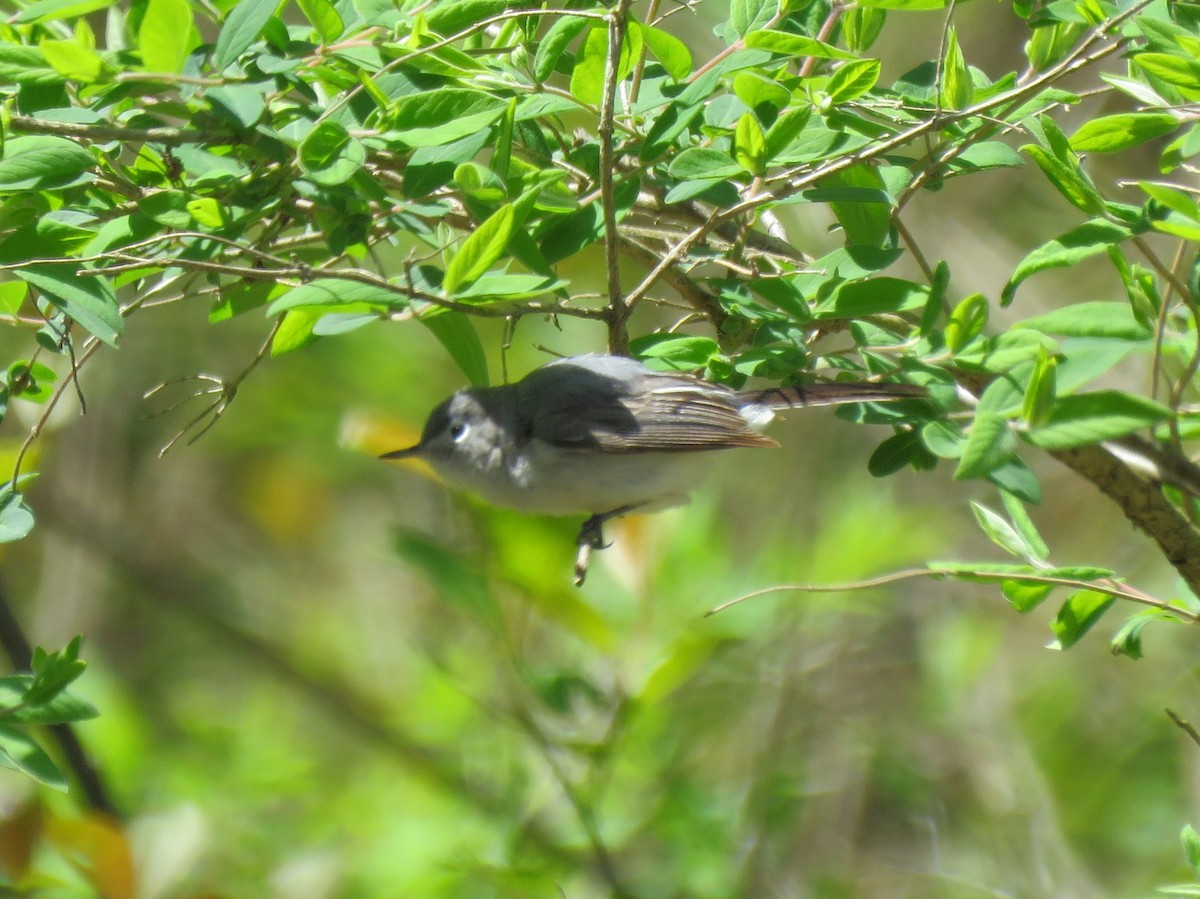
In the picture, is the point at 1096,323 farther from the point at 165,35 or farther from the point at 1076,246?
the point at 165,35

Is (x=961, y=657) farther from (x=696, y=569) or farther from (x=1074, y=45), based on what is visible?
(x=1074, y=45)

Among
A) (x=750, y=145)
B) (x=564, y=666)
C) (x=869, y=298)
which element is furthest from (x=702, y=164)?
(x=564, y=666)

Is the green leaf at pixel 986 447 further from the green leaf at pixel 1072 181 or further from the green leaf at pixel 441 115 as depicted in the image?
the green leaf at pixel 441 115

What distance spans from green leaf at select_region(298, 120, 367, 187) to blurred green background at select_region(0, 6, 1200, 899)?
54.6 inches

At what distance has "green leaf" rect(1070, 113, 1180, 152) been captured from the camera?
1.68 m

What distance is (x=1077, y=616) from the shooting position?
184cm

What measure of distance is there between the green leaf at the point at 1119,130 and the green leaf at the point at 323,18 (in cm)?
107

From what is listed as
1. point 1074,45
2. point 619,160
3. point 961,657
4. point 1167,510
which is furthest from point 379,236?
point 961,657

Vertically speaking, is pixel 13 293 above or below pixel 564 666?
above

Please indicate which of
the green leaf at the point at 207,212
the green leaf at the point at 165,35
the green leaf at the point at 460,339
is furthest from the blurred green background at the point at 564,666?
the green leaf at the point at 165,35

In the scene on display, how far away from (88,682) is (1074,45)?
3646 millimetres

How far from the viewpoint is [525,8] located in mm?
1794

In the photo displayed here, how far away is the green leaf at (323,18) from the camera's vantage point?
1544 millimetres

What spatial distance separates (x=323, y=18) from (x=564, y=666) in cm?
232
